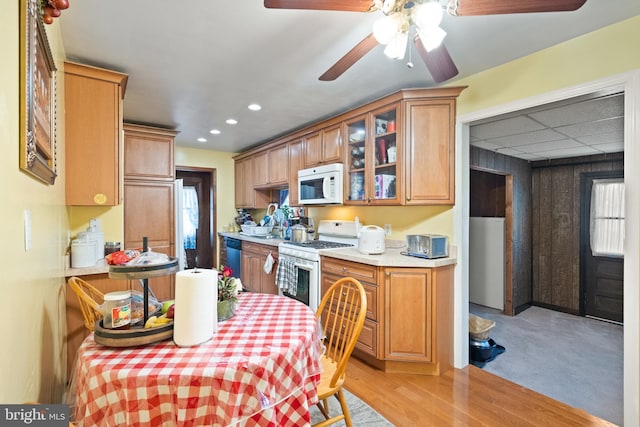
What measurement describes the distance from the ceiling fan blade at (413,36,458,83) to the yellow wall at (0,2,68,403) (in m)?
1.56

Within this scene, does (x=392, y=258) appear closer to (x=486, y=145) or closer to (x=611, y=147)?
(x=486, y=145)

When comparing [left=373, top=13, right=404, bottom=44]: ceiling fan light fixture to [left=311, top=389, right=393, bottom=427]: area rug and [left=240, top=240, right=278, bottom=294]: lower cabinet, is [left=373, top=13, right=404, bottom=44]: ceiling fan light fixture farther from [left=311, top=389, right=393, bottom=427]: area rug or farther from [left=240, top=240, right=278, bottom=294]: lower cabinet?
[left=240, top=240, right=278, bottom=294]: lower cabinet

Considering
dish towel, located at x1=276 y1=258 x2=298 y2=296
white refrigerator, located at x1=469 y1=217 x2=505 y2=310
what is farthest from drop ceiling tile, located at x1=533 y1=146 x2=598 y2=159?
dish towel, located at x1=276 y1=258 x2=298 y2=296

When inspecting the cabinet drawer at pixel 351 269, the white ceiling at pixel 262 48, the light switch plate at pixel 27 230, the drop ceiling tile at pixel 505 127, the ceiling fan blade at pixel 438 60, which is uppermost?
the white ceiling at pixel 262 48

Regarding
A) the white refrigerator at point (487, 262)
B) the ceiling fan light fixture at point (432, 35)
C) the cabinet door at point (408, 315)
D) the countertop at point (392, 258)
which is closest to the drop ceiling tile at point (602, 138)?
the white refrigerator at point (487, 262)

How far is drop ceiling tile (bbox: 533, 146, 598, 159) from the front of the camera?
399cm

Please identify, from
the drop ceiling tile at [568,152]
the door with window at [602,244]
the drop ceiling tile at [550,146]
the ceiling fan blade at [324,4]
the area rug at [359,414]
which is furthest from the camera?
the door with window at [602,244]

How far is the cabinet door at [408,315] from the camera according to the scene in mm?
2434

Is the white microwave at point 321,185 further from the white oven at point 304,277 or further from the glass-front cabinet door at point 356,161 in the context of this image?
the white oven at point 304,277

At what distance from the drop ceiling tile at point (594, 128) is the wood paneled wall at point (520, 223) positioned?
0.93 m

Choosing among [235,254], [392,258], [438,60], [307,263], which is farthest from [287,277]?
[438,60]

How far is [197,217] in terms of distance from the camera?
A: 19.2ft

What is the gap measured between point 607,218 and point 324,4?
16.1ft

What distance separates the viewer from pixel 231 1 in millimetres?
1619
